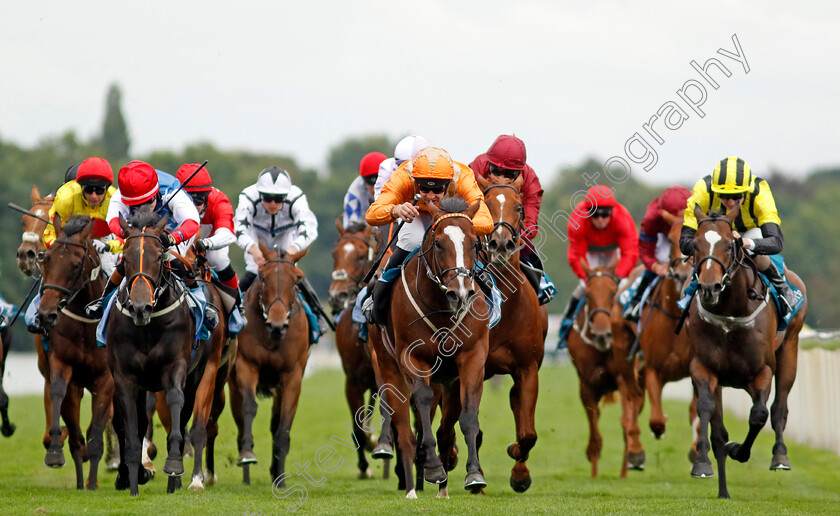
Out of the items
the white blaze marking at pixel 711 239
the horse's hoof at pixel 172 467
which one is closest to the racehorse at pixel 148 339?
the horse's hoof at pixel 172 467

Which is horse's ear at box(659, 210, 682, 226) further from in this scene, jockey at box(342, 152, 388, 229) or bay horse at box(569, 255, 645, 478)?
jockey at box(342, 152, 388, 229)

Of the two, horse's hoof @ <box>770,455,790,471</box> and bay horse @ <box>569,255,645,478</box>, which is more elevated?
bay horse @ <box>569,255,645,478</box>

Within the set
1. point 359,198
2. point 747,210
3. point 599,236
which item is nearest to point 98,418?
point 359,198

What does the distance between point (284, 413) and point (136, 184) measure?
2.83m

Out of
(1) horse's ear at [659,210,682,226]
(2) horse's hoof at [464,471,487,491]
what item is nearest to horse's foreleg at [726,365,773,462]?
(1) horse's ear at [659,210,682,226]

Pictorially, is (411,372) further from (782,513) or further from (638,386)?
(638,386)

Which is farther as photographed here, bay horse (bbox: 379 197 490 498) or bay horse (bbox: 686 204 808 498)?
bay horse (bbox: 686 204 808 498)

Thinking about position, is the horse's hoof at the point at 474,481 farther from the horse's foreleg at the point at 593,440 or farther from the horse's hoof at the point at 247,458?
the horse's foreleg at the point at 593,440

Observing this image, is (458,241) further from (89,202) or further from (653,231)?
(653,231)

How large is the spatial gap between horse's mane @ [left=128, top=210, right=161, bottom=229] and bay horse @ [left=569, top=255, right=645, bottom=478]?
603cm

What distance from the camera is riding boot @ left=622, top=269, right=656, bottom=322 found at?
1327 centimetres

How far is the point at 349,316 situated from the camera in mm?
12867

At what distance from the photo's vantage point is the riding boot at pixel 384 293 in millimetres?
9266

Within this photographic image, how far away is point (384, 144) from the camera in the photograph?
96000mm
